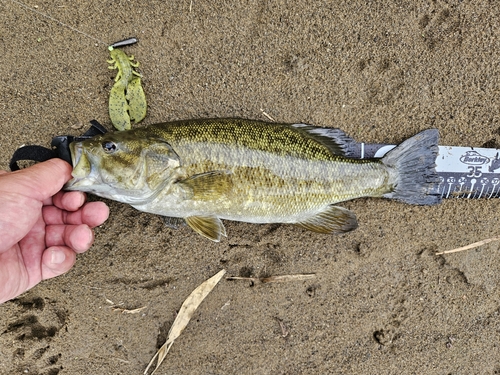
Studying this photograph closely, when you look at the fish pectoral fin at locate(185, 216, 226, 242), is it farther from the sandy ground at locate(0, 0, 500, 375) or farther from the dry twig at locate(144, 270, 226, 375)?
the dry twig at locate(144, 270, 226, 375)

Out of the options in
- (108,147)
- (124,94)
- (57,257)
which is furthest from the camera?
(124,94)

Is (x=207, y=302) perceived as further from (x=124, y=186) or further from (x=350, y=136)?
(x=350, y=136)

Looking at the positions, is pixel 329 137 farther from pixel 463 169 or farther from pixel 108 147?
pixel 108 147

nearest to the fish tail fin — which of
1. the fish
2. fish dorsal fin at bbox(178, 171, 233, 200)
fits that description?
the fish

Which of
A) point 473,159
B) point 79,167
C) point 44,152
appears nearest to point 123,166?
point 79,167

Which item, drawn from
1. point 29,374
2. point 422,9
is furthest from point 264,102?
point 29,374
